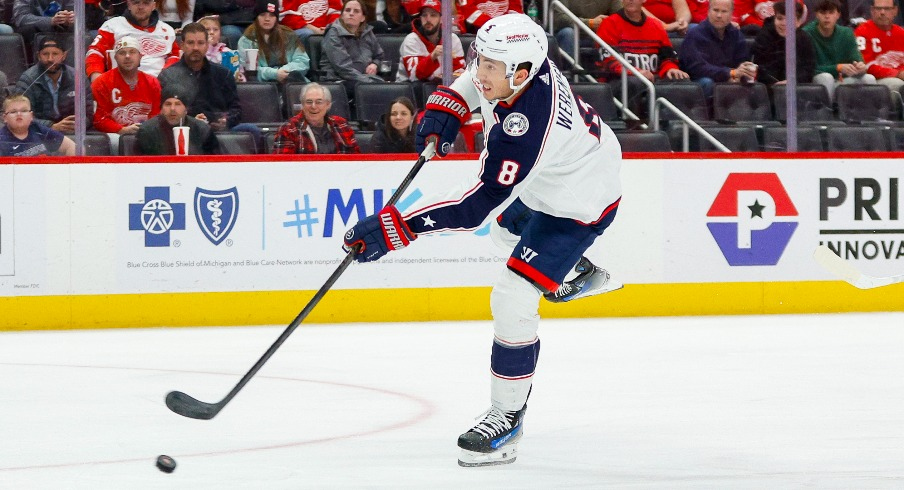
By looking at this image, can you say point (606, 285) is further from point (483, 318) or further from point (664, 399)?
point (483, 318)

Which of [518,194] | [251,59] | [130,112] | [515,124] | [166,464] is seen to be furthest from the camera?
[251,59]

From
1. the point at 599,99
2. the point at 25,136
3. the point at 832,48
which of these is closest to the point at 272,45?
the point at 25,136

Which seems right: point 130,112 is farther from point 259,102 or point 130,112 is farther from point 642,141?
point 642,141

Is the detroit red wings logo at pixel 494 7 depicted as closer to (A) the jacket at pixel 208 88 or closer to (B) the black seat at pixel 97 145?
(A) the jacket at pixel 208 88

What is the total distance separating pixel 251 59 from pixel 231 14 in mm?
270

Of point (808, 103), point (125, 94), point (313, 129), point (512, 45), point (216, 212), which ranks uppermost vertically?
point (512, 45)

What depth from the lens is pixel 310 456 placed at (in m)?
3.64

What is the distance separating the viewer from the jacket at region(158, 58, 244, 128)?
7.09 meters

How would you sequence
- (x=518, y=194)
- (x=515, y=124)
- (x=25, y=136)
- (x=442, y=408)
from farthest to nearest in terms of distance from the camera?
(x=25, y=136)
(x=442, y=408)
(x=518, y=194)
(x=515, y=124)

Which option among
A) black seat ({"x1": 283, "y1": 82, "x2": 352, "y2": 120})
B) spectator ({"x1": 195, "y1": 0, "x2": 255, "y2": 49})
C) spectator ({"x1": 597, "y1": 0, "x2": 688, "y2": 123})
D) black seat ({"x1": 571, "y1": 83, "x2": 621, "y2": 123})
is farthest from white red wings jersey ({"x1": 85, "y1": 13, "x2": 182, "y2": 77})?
spectator ({"x1": 597, "y1": 0, "x2": 688, "y2": 123})

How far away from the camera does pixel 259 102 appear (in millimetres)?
7223

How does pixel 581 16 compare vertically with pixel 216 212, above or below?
above

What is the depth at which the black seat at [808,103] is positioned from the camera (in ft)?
25.5

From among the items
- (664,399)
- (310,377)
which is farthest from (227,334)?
(664,399)
